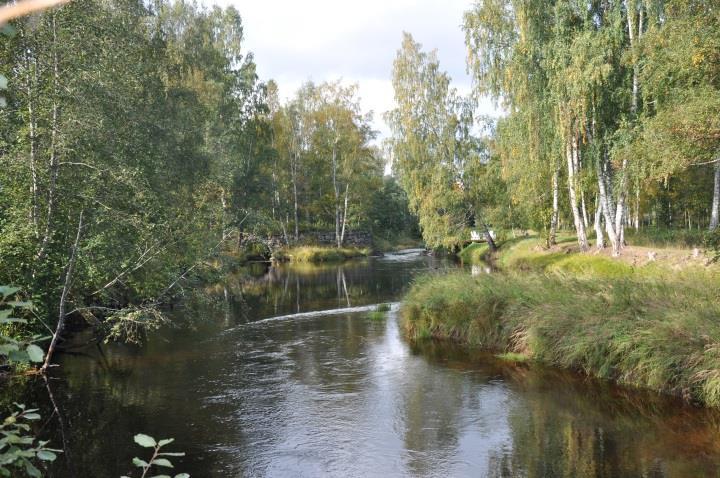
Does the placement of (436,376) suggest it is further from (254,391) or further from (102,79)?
(102,79)

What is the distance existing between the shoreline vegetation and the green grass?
20 mm

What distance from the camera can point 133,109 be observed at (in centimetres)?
2017

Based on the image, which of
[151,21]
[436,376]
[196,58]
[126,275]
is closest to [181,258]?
[126,275]

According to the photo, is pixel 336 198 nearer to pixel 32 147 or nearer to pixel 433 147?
pixel 433 147

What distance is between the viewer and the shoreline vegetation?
10766 millimetres

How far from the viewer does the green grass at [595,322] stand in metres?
10.8

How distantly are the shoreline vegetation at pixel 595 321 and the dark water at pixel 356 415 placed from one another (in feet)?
1.86

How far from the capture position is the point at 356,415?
35.6 ft

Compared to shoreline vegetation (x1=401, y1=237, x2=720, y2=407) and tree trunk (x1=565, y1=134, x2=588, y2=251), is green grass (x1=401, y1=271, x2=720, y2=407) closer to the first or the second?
shoreline vegetation (x1=401, y1=237, x2=720, y2=407)

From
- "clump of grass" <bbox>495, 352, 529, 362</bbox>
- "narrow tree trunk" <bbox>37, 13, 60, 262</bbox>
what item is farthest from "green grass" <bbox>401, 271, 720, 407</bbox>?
"narrow tree trunk" <bbox>37, 13, 60, 262</bbox>

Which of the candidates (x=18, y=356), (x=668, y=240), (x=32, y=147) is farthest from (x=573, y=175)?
(x=18, y=356)

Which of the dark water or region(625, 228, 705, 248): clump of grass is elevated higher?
region(625, 228, 705, 248): clump of grass

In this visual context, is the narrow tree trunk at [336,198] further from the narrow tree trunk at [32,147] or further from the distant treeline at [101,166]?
the narrow tree trunk at [32,147]

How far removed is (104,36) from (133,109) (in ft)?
12.9
